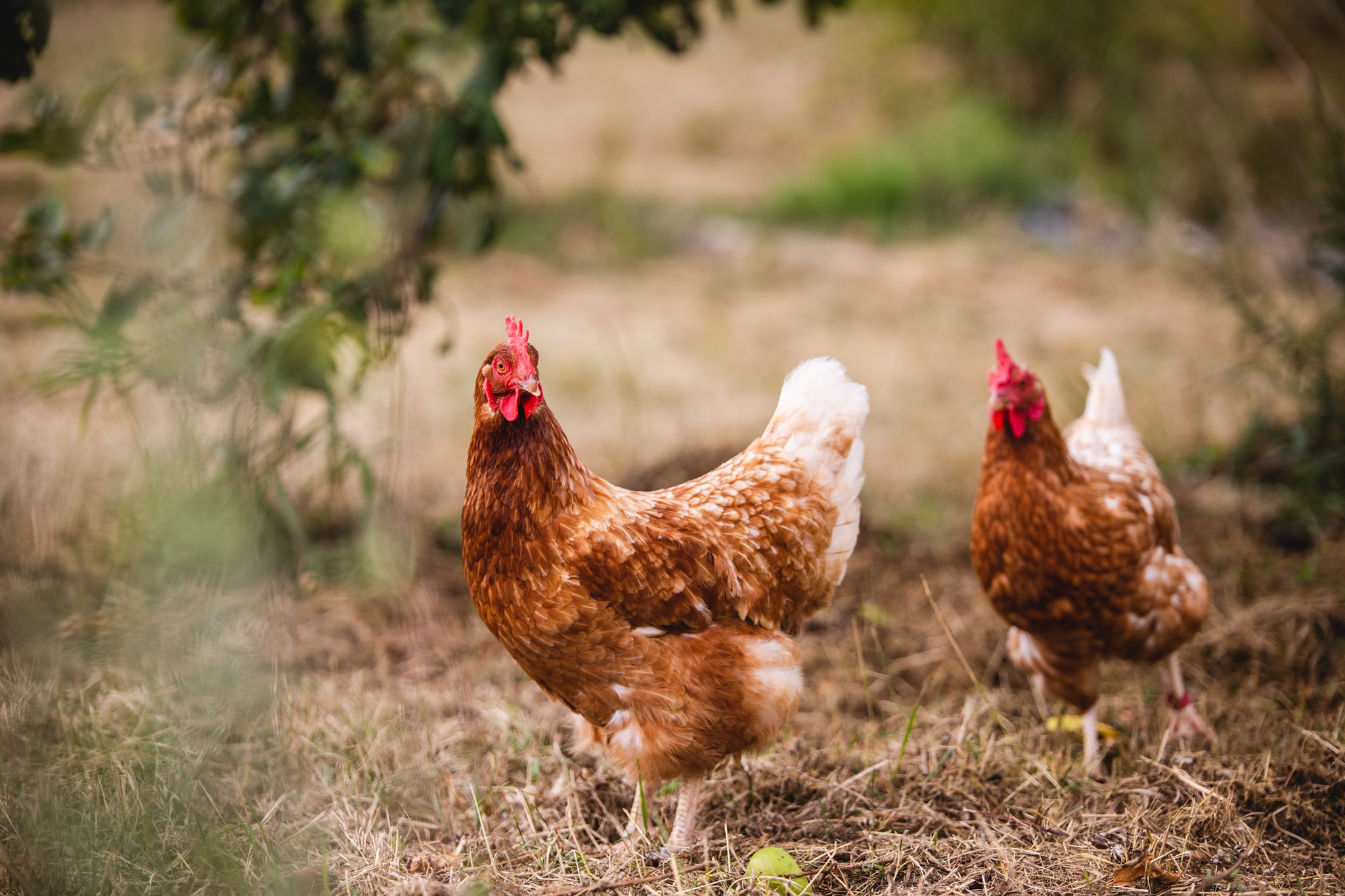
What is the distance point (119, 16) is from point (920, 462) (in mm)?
4933

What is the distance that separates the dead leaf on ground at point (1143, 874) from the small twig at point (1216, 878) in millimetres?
41

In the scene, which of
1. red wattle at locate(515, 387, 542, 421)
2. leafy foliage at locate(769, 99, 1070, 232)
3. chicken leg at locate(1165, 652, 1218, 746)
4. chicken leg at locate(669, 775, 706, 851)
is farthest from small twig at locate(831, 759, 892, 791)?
Answer: leafy foliage at locate(769, 99, 1070, 232)

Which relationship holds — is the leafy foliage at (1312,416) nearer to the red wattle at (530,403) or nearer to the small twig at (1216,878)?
the small twig at (1216,878)

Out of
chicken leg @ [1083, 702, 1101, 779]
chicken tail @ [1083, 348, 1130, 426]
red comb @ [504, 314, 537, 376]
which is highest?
red comb @ [504, 314, 537, 376]

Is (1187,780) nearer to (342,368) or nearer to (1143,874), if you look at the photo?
(1143,874)

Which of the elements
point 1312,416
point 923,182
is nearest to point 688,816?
point 1312,416

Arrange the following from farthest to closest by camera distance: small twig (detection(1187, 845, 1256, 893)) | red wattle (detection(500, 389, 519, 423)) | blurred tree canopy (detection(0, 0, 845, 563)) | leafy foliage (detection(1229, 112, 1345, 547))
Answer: leafy foliage (detection(1229, 112, 1345, 547)) < blurred tree canopy (detection(0, 0, 845, 563)) < red wattle (detection(500, 389, 519, 423)) < small twig (detection(1187, 845, 1256, 893))

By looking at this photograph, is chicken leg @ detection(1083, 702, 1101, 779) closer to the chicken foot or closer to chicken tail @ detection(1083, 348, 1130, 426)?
chicken tail @ detection(1083, 348, 1130, 426)

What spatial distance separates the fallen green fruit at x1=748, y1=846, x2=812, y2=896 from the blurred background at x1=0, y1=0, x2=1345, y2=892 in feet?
3.14

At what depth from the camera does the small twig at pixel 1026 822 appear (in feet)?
7.68

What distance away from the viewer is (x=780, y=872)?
2139 mm

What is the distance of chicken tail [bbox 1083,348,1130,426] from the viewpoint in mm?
3559

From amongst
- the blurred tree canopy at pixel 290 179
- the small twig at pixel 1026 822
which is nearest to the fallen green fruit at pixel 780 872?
Result: the small twig at pixel 1026 822

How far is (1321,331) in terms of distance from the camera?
4.07 m
